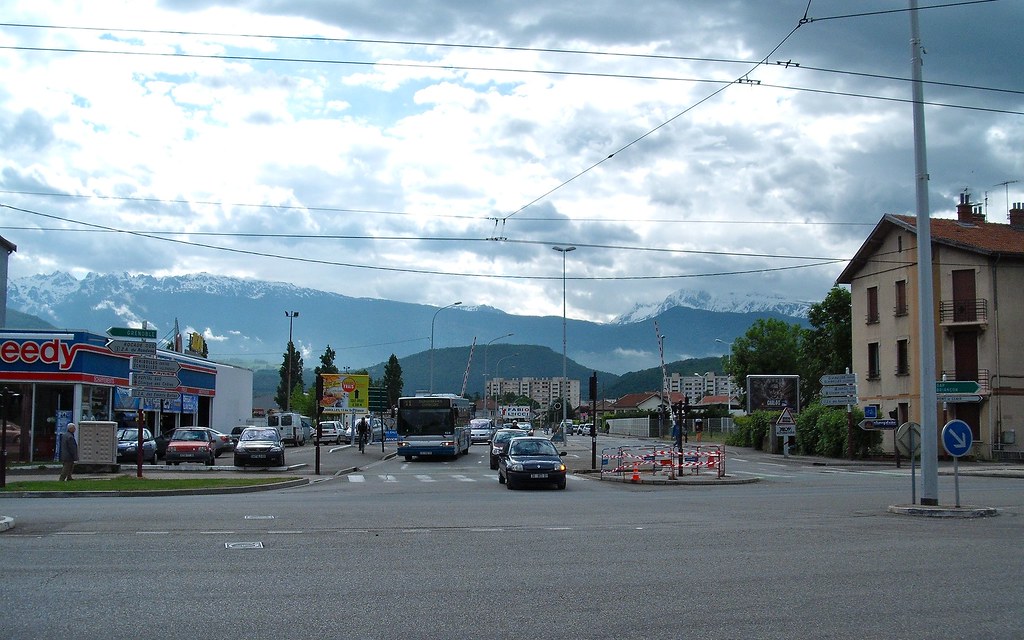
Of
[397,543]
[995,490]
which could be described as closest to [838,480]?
[995,490]

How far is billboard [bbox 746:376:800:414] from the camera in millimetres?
61188

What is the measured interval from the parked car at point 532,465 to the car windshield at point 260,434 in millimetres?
14235

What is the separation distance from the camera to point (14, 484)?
25.8m

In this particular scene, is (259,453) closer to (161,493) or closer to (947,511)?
(161,493)

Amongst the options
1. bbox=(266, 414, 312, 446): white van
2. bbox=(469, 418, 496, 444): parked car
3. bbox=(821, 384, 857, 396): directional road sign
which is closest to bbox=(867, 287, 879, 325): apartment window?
bbox=(821, 384, 857, 396): directional road sign

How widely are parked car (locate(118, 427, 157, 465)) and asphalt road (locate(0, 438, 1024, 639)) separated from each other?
1809cm

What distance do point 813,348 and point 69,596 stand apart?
75.4m

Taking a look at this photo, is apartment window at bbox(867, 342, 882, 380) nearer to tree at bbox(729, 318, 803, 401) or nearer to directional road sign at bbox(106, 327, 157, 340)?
directional road sign at bbox(106, 327, 157, 340)

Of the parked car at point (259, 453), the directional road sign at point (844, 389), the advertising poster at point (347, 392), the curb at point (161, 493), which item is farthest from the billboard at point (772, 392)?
the curb at point (161, 493)

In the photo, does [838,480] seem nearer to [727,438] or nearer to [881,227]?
[881,227]

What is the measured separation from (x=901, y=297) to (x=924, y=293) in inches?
1324

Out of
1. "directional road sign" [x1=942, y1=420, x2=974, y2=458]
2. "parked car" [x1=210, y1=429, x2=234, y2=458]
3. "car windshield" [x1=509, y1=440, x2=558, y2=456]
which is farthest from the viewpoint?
"parked car" [x1=210, y1=429, x2=234, y2=458]

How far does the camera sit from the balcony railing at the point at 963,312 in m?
46.0

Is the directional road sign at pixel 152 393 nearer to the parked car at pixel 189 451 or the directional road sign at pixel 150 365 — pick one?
the directional road sign at pixel 150 365
